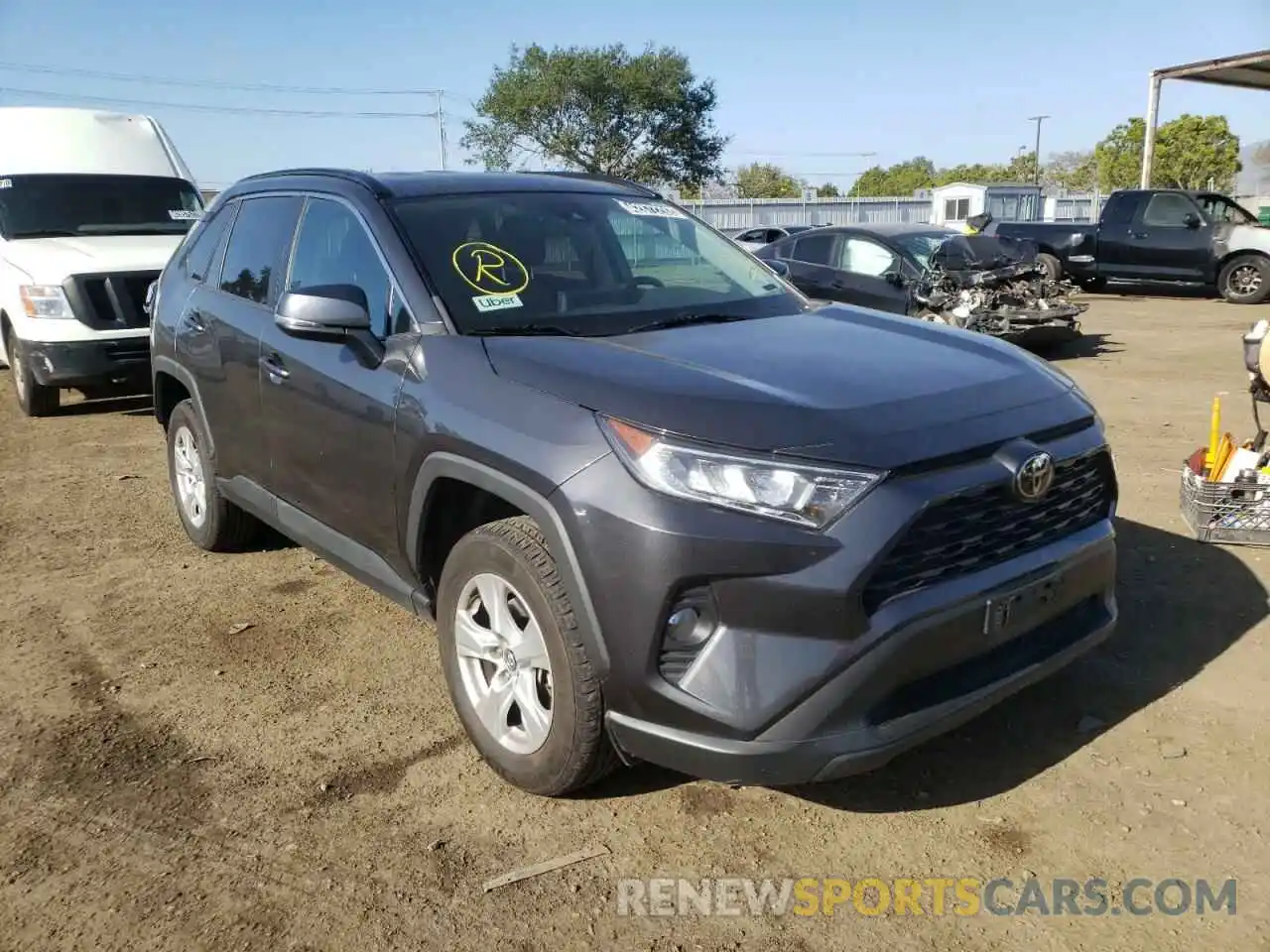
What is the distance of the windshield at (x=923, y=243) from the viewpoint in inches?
449

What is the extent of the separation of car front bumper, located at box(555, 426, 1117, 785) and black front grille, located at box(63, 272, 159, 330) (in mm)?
7211

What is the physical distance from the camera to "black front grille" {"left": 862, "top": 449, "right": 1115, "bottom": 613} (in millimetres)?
2525

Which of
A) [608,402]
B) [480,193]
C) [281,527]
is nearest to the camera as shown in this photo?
[608,402]

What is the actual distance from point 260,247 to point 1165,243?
55.6ft

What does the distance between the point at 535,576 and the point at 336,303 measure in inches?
47.0

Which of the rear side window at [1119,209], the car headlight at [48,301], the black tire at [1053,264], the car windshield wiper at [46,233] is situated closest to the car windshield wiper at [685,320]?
the car headlight at [48,301]

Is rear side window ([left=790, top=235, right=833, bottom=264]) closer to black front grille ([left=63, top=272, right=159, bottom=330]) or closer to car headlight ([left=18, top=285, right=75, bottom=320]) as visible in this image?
black front grille ([left=63, top=272, right=159, bottom=330])

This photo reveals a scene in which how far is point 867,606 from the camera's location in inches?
97.6

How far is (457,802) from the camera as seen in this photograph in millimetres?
Answer: 3084

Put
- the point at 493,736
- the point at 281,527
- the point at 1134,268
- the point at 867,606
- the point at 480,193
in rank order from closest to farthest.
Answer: the point at 867,606, the point at 493,736, the point at 480,193, the point at 281,527, the point at 1134,268

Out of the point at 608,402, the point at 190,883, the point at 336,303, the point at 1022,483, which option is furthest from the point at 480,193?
the point at 190,883

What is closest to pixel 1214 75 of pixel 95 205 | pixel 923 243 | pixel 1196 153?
pixel 923 243

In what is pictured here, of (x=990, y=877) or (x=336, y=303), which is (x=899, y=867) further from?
(x=336, y=303)

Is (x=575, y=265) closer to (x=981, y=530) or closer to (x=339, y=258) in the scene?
(x=339, y=258)
